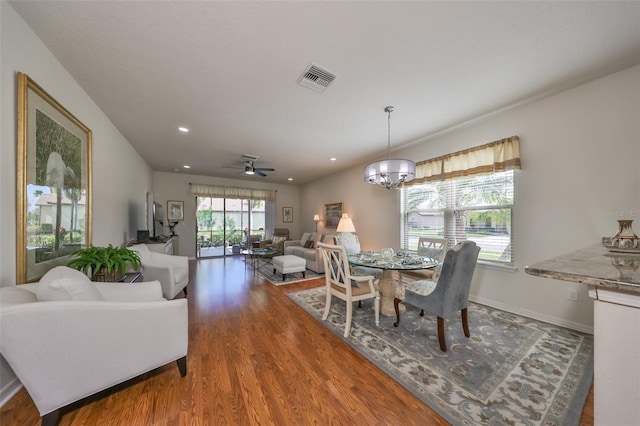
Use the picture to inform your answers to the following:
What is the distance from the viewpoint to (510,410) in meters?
1.38

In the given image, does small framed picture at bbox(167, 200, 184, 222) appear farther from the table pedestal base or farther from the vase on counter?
the vase on counter

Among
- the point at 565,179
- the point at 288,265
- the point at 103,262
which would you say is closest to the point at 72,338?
the point at 103,262

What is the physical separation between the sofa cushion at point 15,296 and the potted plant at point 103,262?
0.45m

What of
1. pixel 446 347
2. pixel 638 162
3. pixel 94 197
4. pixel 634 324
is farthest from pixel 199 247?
pixel 638 162

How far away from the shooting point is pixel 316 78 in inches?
84.2

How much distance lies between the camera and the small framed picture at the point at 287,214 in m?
8.12

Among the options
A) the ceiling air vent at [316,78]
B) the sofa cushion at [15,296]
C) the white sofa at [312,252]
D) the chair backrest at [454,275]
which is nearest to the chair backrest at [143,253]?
the sofa cushion at [15,296]

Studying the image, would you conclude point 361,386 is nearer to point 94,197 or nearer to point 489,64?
point 489,64

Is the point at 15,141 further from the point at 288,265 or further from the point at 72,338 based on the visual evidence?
the point at 288,265

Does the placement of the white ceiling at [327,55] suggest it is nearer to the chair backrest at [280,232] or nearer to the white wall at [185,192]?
the white wall at [185,192]

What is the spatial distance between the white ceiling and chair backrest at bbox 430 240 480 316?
1.68 metres

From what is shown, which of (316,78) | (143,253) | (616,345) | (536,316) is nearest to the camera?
(616,345)

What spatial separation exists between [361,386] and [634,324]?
4.74 ft

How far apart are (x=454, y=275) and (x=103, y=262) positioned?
302 centimetres
